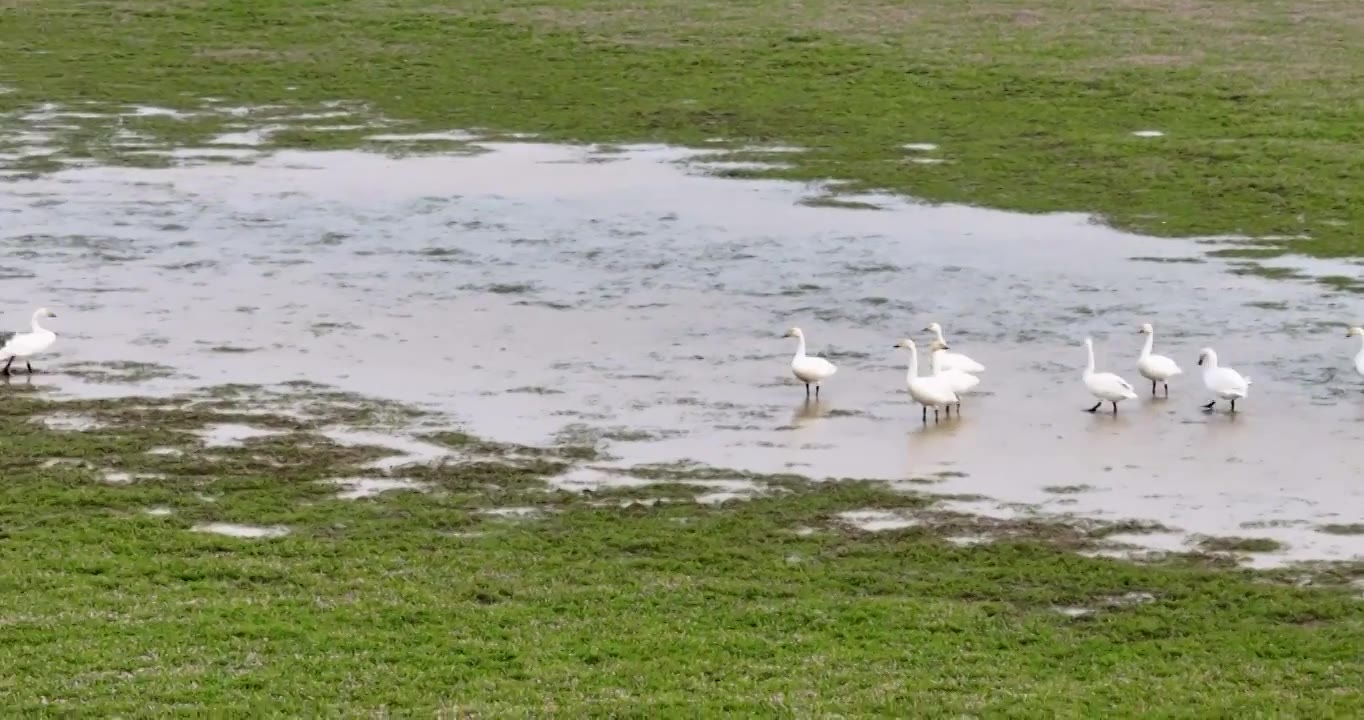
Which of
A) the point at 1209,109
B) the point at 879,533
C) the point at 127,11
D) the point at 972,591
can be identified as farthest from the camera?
the point at 127,11

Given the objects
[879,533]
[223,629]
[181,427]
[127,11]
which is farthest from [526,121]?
[223,629]

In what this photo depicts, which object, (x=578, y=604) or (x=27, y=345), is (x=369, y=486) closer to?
(x=578, y=604)

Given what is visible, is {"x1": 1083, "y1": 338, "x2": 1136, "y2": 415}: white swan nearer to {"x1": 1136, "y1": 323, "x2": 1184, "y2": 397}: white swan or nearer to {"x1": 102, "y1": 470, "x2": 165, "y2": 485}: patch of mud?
{"x1": 1136, "y1": 323, "x2": 1184, "y2": 397}: white swan

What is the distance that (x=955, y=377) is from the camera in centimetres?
2072

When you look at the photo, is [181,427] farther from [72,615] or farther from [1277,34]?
[1277,34]

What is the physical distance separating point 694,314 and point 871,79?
14.7 metres

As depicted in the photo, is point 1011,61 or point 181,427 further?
point 1011,61

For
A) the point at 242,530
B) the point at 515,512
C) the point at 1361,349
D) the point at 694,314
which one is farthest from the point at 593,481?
the point at 1361,349

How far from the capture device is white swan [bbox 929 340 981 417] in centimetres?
2059

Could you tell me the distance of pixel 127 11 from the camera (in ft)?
153

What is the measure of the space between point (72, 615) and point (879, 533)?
565 centimetres

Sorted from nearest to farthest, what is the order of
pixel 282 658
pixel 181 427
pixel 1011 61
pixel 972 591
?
pixel 282 658 → pixel 972 591 → pixel 181 427 → pixel 1011 61

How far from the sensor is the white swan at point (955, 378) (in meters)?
20.6

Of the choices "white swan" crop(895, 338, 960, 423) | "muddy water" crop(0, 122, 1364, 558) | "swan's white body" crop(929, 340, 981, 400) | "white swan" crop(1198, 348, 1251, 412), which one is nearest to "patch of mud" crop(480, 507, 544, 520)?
"muddy water" crop(0, 122, 1364, 558)
